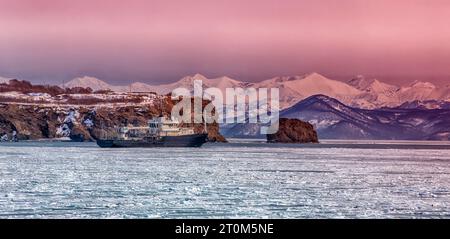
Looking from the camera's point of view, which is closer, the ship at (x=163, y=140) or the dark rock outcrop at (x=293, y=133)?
the ship at (x=163, y=140)

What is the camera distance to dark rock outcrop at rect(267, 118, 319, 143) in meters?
146

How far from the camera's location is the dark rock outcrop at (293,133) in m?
146

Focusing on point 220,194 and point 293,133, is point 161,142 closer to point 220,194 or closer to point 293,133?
point 293,133

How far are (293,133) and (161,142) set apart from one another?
59013mm

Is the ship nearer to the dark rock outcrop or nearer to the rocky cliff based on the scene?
the rocky cliff

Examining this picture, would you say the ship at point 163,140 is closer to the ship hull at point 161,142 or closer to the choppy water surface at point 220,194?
the ship hull at point 161,142

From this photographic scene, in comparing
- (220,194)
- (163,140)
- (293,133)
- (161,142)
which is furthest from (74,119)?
(220,194)

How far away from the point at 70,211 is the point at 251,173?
1715 centimetres

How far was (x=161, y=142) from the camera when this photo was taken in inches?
3578

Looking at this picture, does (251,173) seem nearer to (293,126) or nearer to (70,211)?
(70,211)

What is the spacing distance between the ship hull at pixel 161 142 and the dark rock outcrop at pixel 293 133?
55285 mm

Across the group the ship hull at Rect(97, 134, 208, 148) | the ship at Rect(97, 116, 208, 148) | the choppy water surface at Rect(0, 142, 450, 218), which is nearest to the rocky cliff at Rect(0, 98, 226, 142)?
the ship at Rect(97, 116, 208, 148)

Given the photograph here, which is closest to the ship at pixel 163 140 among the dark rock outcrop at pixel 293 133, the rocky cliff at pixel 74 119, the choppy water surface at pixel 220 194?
the rocky cliff at pixel 74 119
